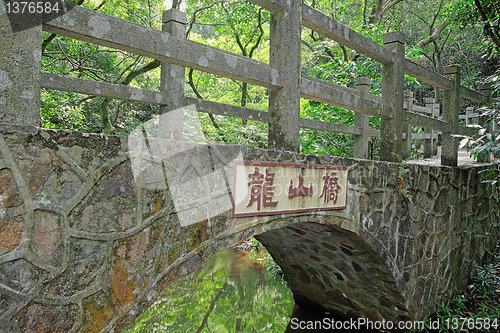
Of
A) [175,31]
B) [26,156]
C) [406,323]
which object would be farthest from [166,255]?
[406,323]

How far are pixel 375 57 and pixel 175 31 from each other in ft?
6.27

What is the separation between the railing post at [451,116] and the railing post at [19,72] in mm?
4982

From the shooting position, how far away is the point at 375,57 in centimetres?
350

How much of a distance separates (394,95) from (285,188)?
1993 millimetres

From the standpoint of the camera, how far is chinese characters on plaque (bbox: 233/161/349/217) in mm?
2162

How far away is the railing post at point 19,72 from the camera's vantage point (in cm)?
135

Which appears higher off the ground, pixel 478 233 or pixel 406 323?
pixel 478 233

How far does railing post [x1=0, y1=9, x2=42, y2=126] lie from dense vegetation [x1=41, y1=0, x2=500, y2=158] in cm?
196

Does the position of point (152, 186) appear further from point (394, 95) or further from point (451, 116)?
point (451, 116)

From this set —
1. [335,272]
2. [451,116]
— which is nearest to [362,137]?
[451,116]

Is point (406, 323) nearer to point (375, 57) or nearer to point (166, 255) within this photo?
point (375, 57)

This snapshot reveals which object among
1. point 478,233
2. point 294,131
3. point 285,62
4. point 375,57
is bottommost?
point 478,233

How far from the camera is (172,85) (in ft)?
10.1

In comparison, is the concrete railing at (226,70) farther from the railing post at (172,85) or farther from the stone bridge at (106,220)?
the stone bridge at (106,220)
